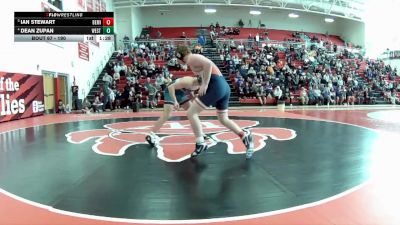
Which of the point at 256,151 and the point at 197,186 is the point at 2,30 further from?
the point at 197,186

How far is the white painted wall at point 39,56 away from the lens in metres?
11.3

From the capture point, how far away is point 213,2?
27250 millimetres

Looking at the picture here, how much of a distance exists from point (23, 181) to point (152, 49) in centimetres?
1895

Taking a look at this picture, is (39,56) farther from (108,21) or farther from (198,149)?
(198,149)

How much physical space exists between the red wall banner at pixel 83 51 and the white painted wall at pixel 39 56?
229mm

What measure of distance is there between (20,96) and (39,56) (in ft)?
6.16

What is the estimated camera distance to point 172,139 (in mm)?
6262

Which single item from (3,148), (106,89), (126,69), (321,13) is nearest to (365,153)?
(3,148)

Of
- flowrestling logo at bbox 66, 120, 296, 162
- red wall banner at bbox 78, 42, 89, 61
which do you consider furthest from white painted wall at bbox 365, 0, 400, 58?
flowrestling logo at bbox 66, 120, 296, 162
